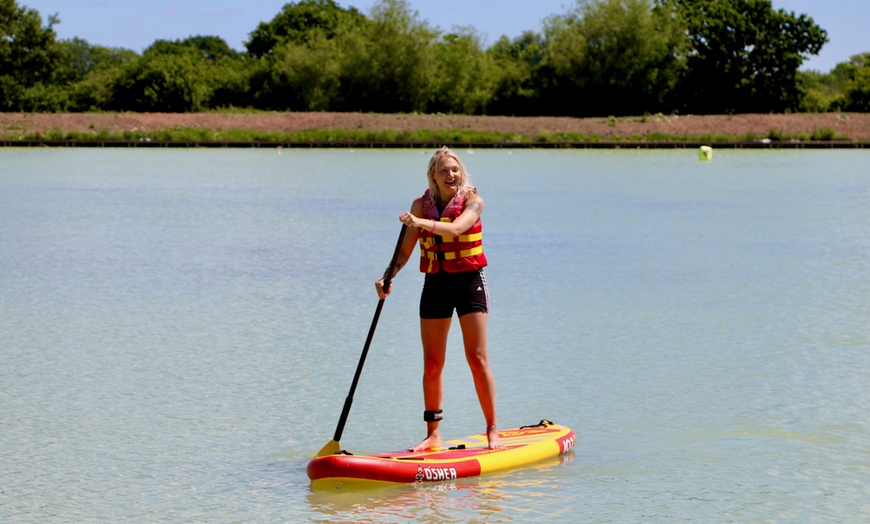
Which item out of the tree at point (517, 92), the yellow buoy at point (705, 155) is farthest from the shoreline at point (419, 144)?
the tree at point (517, 92)

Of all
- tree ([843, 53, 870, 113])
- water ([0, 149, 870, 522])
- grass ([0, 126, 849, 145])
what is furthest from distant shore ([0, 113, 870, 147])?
water ([0, 149, 870, 522])

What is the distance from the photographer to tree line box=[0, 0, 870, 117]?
223ft

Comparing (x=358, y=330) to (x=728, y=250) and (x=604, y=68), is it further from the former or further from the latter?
(x=604, y=68)

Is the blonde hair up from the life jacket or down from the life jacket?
up

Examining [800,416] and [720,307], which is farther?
[720,307]

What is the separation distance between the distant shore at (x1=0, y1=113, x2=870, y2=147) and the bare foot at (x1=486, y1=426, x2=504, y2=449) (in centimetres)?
4524

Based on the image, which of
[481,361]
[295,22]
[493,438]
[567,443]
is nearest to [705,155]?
[567,443]

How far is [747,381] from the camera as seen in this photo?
327 inches

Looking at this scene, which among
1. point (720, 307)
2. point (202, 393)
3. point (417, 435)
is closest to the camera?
point (417, 435)

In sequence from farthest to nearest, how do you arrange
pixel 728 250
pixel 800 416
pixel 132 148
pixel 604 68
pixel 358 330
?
pixel 604 68 → pixel 132 148 → pixel 728 250 → pixel 358 330 → pixel 800 416

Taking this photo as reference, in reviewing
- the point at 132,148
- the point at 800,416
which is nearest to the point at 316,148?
the point at 132,148

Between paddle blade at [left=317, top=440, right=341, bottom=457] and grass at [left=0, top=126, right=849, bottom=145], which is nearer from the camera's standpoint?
paddle blade at [left=317, top=440, right=341, bottom=457]

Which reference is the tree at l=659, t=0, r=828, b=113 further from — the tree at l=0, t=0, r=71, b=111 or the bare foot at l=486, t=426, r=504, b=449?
the bare foot at l=486, t=426, r=504, b=449

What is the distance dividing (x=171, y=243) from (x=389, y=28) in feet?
181
